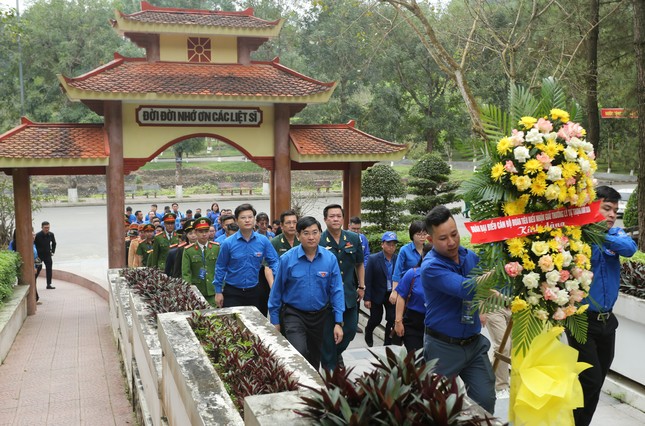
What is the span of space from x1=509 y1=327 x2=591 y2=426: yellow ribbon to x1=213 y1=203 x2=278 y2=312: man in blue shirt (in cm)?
407

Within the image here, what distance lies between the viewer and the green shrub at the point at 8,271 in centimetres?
1109

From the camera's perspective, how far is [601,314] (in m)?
5.07

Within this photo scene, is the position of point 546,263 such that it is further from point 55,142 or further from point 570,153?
point 55,142

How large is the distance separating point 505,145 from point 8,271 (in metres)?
9.91

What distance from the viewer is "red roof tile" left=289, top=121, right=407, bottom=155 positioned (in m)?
14.1

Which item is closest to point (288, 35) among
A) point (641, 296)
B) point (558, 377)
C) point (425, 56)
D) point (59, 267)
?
point (425, 56)

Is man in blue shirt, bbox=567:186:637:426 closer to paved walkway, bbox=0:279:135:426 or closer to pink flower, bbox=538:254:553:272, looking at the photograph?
pink flower, bbox=538:254:553:272

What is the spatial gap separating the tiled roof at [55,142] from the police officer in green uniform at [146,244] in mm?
1742

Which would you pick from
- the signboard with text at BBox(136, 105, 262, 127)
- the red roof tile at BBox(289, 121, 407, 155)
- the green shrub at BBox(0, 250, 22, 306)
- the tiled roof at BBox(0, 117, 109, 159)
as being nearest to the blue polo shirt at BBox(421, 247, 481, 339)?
the green shrub at BBox(0, 250, 22, 306)

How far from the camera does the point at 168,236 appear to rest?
1174 cm

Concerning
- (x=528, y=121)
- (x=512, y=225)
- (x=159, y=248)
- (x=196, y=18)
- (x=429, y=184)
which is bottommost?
(x=159, y=248)

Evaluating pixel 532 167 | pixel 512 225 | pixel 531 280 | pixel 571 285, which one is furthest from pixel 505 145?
pixel 571 285

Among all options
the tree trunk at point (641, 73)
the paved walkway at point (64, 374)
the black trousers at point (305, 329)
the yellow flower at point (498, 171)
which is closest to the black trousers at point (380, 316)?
the black trousers at point (305, 329)

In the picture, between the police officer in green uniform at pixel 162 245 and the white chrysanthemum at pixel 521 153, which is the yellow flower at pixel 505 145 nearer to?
the white chrysanthemum at pixel 521 153
